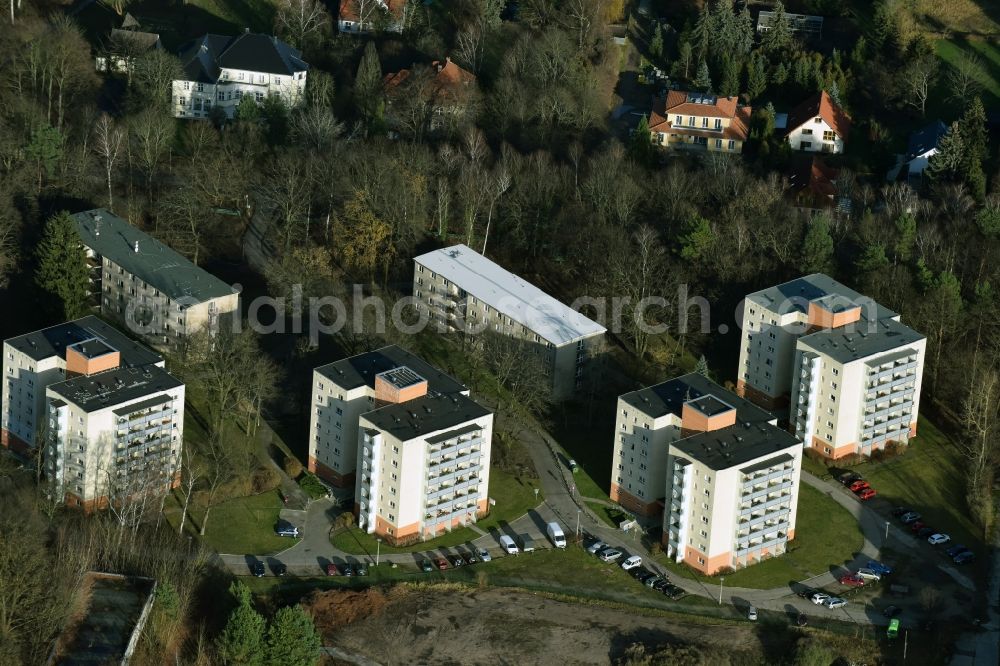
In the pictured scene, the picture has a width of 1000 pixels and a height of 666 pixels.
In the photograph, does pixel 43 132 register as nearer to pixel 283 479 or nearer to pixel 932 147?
pixel 283 479

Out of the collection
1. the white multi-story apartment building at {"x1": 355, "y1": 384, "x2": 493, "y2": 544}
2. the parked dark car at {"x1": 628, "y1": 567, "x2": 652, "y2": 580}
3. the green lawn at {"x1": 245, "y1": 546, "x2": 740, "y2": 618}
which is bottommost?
the green lawn at {"x1": 245, "y1": 546, "x2": 740, "y2": 618}

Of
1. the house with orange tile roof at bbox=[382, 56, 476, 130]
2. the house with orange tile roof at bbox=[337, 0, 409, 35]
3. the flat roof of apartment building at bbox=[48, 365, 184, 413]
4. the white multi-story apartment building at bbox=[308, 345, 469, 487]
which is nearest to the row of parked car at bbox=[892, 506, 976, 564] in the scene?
the white multi-story apartment building at bbox=[308, 345, 469, 487]

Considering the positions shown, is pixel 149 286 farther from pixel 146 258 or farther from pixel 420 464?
pixel 420 464

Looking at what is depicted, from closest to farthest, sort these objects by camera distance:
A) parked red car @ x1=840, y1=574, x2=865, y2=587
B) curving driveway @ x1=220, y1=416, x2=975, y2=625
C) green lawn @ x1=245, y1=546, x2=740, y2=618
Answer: green lawn @ x1=245, y1=546, x2=740, y2=618
curving driveway @ x1=220, y1=416, x2=975, y2=625
parked red car @ x1=840, y1=574, x2=865, y2=587

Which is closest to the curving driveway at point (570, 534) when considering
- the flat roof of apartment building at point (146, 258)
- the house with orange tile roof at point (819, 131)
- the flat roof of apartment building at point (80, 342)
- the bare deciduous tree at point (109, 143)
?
the flat roof of apartment building at point (80, 342)

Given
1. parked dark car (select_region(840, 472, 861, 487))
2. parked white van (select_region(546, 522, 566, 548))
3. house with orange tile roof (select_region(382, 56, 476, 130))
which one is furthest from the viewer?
house with orange tile roof (select_region(382, 56, 476, 130))

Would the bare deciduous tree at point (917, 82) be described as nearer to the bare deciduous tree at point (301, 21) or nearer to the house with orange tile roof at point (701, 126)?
the house with orange tile roof at point (701, 126)

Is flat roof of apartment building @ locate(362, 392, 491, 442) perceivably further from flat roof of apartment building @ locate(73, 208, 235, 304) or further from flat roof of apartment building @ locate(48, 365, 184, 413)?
flat roof of apartment building @ locate(73, 208, 235, 304)

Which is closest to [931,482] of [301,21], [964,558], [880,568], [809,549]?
[964,558]
